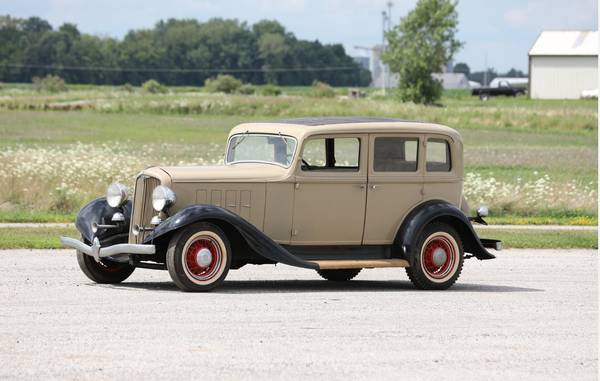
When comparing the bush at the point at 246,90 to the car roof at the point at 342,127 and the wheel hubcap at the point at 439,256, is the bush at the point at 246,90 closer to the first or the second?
the car roof at the point at 342,127

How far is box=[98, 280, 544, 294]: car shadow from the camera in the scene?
44.5 feet

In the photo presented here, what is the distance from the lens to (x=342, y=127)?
1375 centimetres

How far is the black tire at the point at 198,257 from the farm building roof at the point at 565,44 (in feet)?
366

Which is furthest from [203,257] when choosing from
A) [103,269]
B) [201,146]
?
[201,146]

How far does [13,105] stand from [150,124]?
651 inches

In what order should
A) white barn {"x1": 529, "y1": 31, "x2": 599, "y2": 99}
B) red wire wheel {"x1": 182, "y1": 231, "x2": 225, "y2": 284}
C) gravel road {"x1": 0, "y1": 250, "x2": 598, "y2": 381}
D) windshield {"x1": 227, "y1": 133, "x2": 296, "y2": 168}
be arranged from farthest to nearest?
white barn {"x1": 529, "y1": 31, "x2": 599, "y2": 99}
windshield {"x1": 227, "y1": 133, "x2": 296, "y2": 168}
red wire wheel {"x1": 182, "y1": 231, "x2": 225, "y2": 284}
gravel road {"x1": 0, "y1": 250, "x2": 598, "y2": 381}

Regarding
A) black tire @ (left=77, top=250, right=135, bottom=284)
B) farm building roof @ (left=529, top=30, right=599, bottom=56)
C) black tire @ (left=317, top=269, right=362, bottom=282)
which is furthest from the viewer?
farm building roof @ (left=529, top=30, right=599, bottom=56)

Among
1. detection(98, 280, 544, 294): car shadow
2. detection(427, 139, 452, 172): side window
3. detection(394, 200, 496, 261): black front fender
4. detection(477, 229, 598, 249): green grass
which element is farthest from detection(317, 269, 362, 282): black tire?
detection(477, 229, 598, 249): green grass

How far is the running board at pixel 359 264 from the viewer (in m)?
13.4

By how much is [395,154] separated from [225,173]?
6.56 ft

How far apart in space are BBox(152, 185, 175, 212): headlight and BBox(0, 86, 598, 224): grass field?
10593 mm

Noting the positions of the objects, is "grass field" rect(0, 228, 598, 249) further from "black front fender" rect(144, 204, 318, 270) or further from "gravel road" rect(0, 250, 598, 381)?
"black front fender" rect(144, 204, 318, 270)

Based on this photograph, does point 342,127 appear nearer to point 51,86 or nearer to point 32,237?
point 32,237

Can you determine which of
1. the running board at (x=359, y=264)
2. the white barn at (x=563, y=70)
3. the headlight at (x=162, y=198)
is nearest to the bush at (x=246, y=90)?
the white barn at (x=563, y=70)
